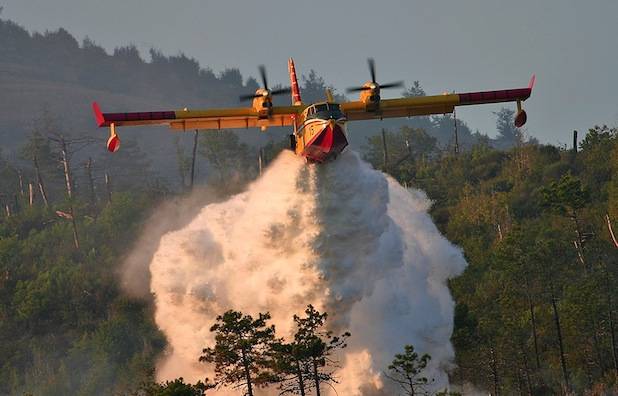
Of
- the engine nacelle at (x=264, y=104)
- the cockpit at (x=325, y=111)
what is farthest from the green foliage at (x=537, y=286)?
the engine nacelle at (x=264, y=104)

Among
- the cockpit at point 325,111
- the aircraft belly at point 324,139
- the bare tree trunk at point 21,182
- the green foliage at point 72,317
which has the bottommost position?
the green foliage at point 72,317

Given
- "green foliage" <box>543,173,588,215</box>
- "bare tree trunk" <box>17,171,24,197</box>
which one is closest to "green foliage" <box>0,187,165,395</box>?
"bare tree trunk" <box>17,171,24,197</box>

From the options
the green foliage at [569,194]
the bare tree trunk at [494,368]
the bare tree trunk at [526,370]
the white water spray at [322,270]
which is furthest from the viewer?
the green foliage at [569,194]

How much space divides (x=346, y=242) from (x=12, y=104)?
173 m

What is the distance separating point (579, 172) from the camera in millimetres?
75500

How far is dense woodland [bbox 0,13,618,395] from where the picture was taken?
46.1 m

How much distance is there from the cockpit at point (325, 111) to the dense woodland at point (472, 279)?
10.8 meters

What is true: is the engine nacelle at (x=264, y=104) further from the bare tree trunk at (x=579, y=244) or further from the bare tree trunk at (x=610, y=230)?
the bare tree trunk at (x=610, y=230)

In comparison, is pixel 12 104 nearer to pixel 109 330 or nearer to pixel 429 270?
pixel 109 330

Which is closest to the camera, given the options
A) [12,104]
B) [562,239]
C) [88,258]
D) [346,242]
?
[346,242]

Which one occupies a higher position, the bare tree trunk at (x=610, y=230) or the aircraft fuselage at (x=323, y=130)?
the aircraft fuselage at (x=323, y=130)

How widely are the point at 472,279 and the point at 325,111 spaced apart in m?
25.4

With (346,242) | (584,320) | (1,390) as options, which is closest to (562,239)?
(584,320)

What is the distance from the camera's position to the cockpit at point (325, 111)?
33369 mm
